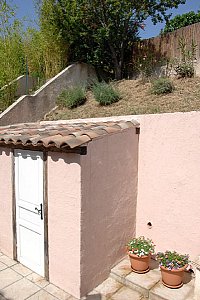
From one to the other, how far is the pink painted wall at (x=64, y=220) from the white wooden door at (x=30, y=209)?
35 cm

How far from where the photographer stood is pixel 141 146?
258 inches

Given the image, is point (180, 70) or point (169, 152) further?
point (180, 70)

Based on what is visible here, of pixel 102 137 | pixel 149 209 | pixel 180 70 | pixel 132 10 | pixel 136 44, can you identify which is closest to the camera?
pixel 102 137

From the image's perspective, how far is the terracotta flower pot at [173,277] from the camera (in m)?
5.14

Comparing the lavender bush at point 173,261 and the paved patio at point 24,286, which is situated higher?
the lavender bush at point 173,261

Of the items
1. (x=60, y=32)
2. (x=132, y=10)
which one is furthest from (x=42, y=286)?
(x=132, y=10)

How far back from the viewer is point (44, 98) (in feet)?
39.8

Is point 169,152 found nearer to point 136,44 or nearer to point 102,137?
point 102,137

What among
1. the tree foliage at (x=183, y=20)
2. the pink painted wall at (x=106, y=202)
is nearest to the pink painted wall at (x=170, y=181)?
the pink painted wall at (x=106, y=202)

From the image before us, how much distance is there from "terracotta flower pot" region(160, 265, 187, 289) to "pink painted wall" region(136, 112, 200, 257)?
31.7 inches

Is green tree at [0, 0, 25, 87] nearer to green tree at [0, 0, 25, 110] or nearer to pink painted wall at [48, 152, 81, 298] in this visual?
green tree at [0, 0, 25, 110]

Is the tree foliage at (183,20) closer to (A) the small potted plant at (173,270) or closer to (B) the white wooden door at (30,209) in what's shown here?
(B) the white wooden door at (30,209)

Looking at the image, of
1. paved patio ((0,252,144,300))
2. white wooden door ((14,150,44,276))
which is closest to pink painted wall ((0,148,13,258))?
white wooden door ((14,150,44,276))

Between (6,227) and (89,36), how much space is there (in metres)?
10.9
